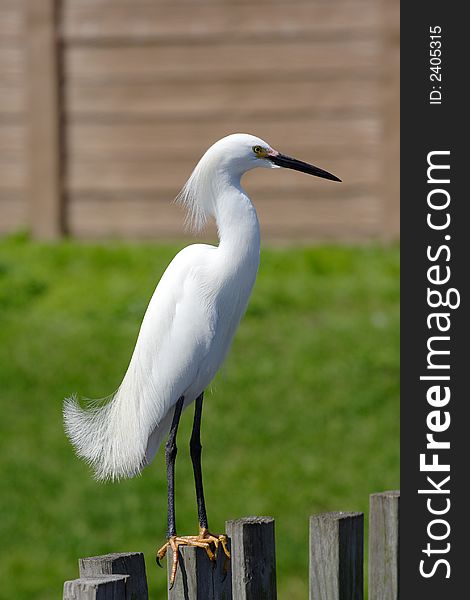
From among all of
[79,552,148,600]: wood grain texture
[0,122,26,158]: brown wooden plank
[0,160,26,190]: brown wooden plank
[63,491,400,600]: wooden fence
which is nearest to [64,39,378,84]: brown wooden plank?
[0,122,26,158]: brown wooden plank

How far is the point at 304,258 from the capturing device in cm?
568

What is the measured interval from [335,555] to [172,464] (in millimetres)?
344

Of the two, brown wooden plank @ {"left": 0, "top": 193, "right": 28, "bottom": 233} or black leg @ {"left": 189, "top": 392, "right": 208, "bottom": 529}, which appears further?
brown wooden plank @ {"left": 0, "top": 193, "right": 28, "bottom": 233}

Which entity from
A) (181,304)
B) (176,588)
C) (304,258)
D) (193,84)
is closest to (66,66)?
(193,84)

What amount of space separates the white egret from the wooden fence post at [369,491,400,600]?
0.33 meters

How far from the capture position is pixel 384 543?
2.17m

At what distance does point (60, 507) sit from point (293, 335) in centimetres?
136

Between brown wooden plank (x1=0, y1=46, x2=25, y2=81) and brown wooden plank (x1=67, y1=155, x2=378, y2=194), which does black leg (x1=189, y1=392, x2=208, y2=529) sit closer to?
brown wooden plank (x1=67, y1=155, x2=378, y2=194)

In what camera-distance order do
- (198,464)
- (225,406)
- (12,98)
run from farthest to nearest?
(12,98), (225,406), (198,464)

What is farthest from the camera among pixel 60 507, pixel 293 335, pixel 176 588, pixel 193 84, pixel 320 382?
pixel 193 84

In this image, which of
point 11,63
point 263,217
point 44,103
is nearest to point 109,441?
point 263,217

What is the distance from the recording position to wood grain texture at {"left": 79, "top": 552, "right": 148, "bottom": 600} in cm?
178

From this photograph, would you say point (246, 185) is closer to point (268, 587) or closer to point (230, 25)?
point (230, 25)

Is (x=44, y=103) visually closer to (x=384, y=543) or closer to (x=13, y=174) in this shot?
(x=13, y=174)
